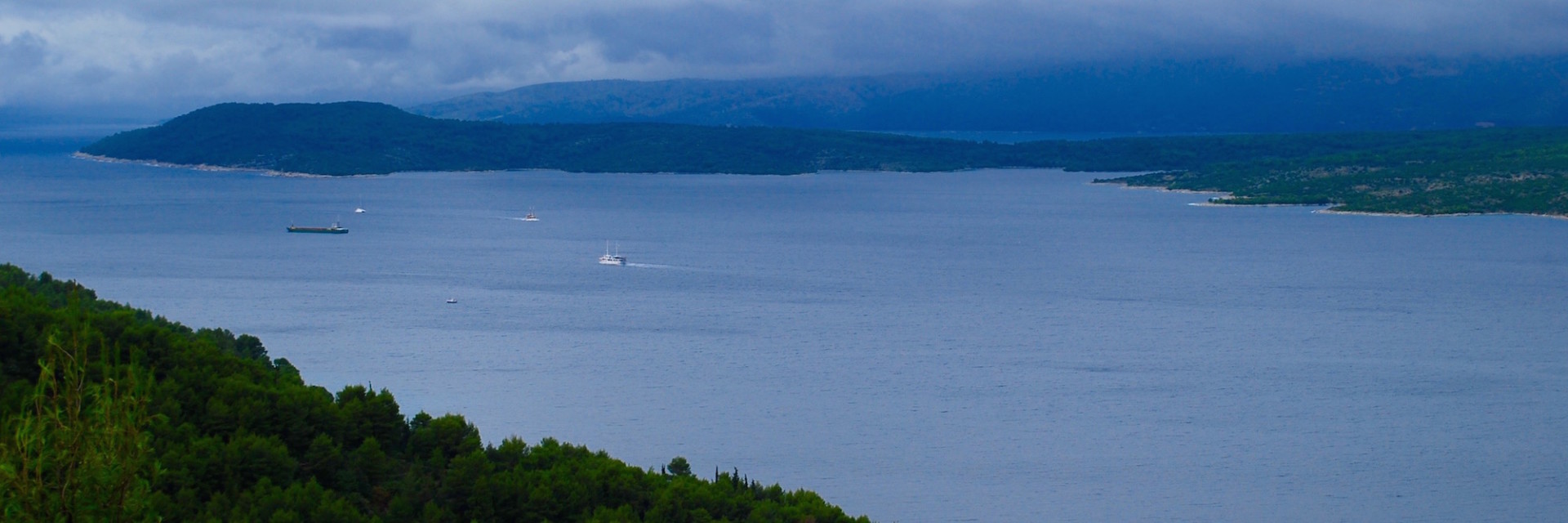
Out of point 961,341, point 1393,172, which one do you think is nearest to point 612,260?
point 961,341

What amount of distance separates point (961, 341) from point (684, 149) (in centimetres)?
10161

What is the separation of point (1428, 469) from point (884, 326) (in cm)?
1812

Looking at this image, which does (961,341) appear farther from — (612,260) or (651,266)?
(612,260)

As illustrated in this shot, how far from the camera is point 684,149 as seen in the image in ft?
462

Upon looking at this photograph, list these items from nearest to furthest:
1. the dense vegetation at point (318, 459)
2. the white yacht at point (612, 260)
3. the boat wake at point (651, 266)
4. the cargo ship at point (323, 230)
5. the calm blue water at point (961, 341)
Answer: the dense vegetation at point (318, 459) < the calm blue water at point (961, 341) < the boat wake at point (651, 266) < the white yacht at point (612, 260) < the cargo ship at point (323, 230)

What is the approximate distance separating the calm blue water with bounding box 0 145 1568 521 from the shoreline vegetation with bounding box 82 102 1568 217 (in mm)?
36155

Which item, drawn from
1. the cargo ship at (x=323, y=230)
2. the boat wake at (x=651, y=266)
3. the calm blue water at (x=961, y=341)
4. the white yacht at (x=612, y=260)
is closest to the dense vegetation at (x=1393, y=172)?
the calm blue water at (x=961, y=341)

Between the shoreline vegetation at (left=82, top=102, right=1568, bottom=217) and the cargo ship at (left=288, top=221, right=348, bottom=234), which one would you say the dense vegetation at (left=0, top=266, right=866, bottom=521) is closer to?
the cargo ship at (left=288, top=221, right=348, bottom=234)

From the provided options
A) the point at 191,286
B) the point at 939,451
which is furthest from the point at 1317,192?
the point at 939,451

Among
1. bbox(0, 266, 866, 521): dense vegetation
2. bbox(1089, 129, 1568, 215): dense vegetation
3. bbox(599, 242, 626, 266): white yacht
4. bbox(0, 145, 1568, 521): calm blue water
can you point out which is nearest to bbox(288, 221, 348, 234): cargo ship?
bbox(0, 145, 1568, 521): calm blue water

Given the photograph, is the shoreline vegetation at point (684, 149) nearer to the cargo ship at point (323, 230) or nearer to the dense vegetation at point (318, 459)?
the cargo ship at point (323, 230)

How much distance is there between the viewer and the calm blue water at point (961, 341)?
2745cm

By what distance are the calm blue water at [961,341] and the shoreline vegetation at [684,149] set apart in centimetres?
3615

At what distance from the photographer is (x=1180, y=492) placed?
26203 mm
